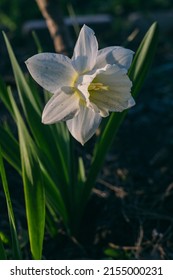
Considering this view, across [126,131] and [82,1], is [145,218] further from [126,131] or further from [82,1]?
[82,1]

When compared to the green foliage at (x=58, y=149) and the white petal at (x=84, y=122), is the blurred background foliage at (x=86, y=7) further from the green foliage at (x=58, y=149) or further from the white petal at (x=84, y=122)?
the white petal at (x=84, y=122)

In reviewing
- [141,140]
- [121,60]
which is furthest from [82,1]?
[121,60]

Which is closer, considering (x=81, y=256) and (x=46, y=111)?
(x=46, y=111)

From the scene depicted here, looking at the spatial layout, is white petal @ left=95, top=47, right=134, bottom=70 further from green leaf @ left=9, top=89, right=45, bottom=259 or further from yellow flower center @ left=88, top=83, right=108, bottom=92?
green leaf @ left=9, top=89, right=45, bottom=259

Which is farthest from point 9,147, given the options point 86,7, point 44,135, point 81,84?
point 86,7

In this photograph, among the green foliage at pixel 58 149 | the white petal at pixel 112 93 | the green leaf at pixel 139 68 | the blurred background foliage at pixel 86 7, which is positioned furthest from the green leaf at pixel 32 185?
the blurred background foliage at pixel 86 7

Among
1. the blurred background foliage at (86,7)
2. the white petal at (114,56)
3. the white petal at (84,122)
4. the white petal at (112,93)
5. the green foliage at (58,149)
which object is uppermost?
the white petal at (114,56)

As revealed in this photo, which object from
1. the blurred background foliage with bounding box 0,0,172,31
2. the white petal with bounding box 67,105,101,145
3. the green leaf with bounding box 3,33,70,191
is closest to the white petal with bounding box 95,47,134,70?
the white petal with bounding box 67,105,101,145
